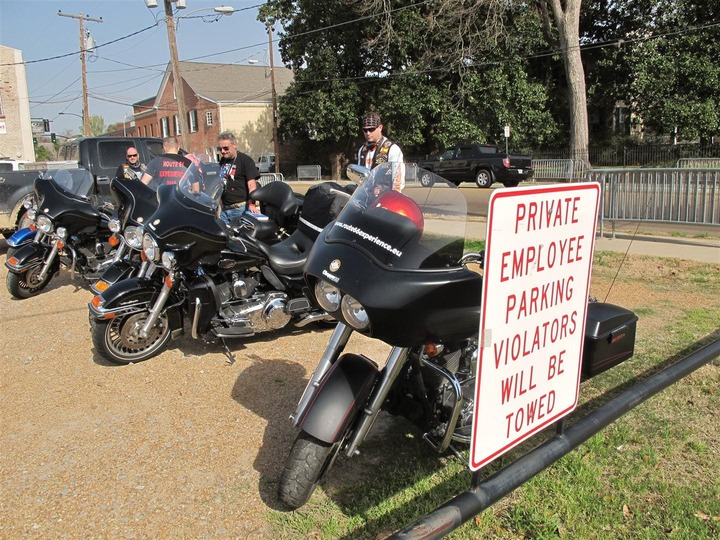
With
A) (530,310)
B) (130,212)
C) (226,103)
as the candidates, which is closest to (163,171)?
(130,212)

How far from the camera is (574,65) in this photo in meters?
23.2

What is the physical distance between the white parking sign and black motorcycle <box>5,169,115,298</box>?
6118 millimetres

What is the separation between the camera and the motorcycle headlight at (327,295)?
2584 mm

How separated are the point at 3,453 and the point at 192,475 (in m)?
1.26

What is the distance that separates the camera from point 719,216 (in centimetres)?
857

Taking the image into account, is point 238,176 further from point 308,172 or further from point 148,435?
point 308,172

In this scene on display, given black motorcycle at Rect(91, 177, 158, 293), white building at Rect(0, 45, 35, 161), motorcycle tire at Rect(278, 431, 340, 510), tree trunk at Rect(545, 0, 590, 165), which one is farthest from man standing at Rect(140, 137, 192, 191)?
white building at Rect(0, 45, 35, 161)

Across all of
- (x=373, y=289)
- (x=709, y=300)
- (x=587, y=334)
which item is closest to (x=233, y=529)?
(x=373, y=289)

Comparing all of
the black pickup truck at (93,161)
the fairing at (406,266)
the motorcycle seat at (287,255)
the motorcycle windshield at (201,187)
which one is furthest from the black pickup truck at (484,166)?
the fairing at (406,266)

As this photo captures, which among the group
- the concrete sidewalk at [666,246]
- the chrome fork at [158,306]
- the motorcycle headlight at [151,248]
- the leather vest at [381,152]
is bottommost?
the concrete sidewalk at [666,246]

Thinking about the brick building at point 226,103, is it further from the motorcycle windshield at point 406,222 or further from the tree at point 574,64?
the motorcycle windshield at point 406,222

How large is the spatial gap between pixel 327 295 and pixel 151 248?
2542 mm

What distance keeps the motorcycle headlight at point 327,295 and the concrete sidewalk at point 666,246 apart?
20.8 ft

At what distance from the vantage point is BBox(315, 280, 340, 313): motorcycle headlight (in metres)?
2.58
